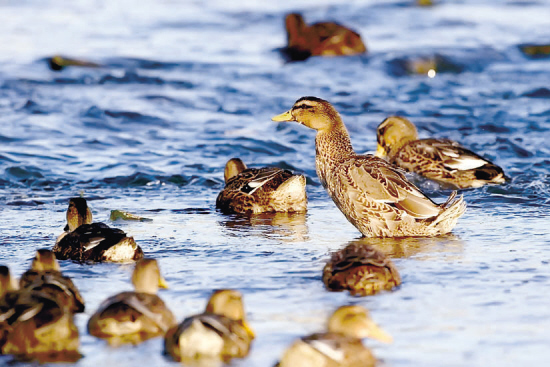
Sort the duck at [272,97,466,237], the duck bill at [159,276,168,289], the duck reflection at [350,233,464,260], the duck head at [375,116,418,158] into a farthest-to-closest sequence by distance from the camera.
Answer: the duck head at [375,116,418,158], the duck at [272,97,466,237], the duck reflection at [350,233,464,260], the duck bill at [159,276,168,289]

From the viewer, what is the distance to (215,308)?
5.73 metres

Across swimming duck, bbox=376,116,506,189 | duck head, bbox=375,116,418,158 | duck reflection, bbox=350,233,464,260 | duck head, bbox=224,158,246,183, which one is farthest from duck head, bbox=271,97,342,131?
duck head, bbox=375,116,418,158

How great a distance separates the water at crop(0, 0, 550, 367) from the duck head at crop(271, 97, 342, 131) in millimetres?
940

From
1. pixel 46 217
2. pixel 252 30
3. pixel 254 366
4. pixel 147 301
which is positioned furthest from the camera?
pixel 252 30

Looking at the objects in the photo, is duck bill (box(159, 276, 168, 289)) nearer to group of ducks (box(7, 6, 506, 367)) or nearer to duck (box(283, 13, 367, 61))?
group of ducks (box(7, 6, 506, 367))

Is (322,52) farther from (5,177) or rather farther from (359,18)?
(5,177)

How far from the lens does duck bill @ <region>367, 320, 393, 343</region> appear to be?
5.46 metres

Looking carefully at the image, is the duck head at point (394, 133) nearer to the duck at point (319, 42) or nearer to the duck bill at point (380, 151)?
the duck bill at point (380, 151)

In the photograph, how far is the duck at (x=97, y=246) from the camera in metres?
7.61

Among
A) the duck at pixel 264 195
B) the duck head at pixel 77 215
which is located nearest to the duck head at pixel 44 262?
the duck head at pixel 77 215

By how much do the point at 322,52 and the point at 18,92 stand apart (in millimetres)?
6649

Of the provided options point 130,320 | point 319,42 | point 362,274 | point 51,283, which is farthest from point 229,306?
point 319,42

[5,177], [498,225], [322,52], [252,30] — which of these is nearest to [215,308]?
[498,225]

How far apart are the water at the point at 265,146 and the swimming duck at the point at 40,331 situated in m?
0.13
